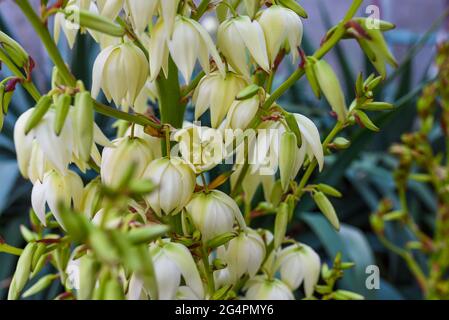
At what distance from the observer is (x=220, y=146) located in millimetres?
356

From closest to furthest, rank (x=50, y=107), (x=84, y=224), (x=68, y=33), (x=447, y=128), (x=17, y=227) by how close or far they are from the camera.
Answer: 1. (x=84, y=224)
2. (x=50, y=107)
3. (x=68, y=33)
4. (x=447, y=128)
5. (x=17, y=227)

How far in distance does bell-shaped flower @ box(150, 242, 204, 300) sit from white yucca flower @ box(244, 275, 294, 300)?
107mm

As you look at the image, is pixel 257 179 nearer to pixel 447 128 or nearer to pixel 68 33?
pixel 68 33

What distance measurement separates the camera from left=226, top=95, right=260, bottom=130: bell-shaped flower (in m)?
0.36

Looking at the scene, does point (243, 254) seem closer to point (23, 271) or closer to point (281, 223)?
point (281, 223)

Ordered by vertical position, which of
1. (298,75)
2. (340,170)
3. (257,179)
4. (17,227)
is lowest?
(17,227)

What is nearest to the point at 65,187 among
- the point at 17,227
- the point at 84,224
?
the point at 84,224

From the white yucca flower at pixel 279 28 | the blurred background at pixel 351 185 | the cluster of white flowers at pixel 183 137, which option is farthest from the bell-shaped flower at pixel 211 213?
the blurred background at pixel 351 185

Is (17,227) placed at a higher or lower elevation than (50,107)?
lower

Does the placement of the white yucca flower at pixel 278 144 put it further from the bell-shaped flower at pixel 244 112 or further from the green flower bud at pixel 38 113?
the green flower bud at pixel 38 113

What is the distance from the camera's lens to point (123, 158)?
35 centimetres

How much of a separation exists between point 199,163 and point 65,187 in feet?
0.30

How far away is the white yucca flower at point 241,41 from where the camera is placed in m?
0.36

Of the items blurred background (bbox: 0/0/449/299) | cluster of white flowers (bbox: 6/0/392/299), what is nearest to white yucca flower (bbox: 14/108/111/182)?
cluster of white flowers (bbox: 6/0/392/299)
